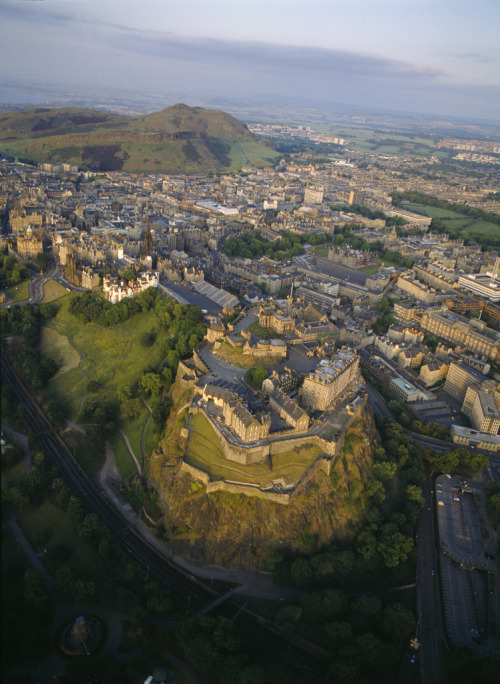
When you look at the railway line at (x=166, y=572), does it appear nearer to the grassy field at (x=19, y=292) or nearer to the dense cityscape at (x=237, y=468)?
the dense cityscape at (x=237, y=468)

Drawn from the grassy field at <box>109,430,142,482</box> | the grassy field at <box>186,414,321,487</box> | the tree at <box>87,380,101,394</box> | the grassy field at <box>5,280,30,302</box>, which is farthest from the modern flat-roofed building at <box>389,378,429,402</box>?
the grassy field at <box>5,280,30,302</box>

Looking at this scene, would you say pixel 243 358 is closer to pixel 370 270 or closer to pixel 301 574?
pixel 301 574

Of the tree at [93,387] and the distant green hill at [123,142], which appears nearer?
the tree at [93,387]

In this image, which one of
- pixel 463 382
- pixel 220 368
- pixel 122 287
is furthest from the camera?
pixel 122 287

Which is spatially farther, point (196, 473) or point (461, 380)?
point (461, 380)

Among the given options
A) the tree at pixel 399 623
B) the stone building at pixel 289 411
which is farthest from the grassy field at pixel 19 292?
the tree at pixel 399 623

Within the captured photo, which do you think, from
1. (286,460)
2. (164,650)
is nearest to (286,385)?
(286,460)

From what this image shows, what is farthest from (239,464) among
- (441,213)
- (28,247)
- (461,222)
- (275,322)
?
(441,213)

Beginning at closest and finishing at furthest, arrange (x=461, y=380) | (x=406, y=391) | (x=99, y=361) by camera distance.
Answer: (x=99, y=361)
(x=406, y=391)
(x=461, y=380)
